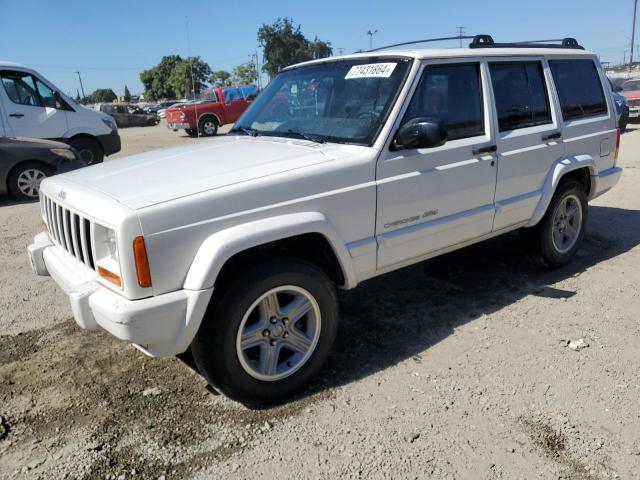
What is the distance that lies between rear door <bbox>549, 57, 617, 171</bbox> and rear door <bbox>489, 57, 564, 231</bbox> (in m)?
0.19

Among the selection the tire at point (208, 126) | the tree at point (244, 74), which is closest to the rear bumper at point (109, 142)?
the tire at point (208, 126)

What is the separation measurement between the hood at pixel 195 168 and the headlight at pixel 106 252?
7.3 inches

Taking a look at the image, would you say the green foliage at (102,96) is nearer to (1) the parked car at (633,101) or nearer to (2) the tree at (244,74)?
(2) the tree at (244,74)

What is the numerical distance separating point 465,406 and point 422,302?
141 centimetres

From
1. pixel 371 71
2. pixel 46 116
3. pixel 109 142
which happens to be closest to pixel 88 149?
pixel 109 142

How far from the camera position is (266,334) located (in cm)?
298

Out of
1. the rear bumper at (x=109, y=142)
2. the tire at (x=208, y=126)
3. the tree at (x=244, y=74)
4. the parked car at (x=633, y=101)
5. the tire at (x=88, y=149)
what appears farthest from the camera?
the tree at (x=244, y=74)

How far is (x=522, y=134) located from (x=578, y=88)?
116 cm

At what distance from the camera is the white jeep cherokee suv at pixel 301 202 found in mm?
2572

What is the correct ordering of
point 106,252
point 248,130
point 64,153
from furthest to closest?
1. point 64,153
2. point 248,130
3. point 106,252

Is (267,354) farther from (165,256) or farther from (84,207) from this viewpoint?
(84,207)

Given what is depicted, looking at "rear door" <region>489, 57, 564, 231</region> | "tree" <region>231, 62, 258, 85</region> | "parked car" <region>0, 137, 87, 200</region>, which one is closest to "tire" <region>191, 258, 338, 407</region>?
"rear door" <region>489, 57, 564, 231</region>

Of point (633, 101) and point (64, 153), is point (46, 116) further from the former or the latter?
point (633, 101)

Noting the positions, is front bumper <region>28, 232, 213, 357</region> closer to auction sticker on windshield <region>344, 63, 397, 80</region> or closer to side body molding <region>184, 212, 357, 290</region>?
side body molding <region>184, 212, 357, 290</region>
